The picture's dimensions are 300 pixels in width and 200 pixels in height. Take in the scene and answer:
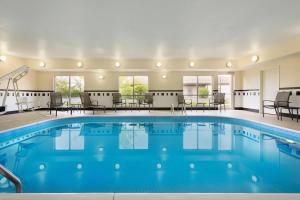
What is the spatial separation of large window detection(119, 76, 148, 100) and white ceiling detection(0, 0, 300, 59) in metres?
3.07

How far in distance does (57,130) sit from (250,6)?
5309mm

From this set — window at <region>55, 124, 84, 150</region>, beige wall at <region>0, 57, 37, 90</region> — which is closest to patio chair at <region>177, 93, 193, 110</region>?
window at <region>55, 124, 84, 150</region>

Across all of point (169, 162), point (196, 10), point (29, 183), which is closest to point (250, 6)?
point (196, 10)

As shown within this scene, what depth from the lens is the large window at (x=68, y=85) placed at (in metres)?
10.4

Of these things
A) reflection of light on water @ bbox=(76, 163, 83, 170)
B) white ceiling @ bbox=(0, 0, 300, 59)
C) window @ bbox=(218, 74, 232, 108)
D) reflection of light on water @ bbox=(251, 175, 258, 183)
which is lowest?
reflection of light on water @ bbox=(76, 163, 83, 170)

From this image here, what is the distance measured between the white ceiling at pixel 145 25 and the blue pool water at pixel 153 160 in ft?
7.79

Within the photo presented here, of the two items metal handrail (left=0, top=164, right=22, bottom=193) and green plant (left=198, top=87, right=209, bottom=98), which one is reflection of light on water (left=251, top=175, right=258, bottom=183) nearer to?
metal handrail (left=0, top=164, right=22, bottom=193)

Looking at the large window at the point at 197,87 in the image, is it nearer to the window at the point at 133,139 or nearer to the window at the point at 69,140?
the window at the point at 133,139

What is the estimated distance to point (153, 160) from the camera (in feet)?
10.8

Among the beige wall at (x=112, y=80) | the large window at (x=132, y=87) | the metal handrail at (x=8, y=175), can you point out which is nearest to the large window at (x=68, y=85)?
the beige wall at (x=112, y=80)

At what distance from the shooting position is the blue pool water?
2.37 m

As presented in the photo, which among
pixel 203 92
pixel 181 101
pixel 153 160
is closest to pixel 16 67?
pixel 181 101

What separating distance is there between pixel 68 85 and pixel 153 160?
823 cm

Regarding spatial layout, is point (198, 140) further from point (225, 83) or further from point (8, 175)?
point (225, 83)
